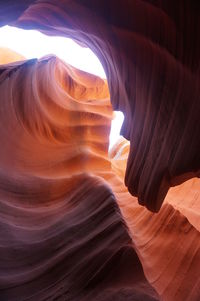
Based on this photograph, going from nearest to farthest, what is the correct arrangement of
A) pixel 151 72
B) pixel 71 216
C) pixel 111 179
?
pixel 151 72 → pixel 71 216 → pixel 111 179

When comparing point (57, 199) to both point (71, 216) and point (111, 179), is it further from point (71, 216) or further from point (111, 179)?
point (111, 179)

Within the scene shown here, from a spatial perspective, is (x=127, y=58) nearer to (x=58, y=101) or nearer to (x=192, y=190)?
(x=58, y=101)

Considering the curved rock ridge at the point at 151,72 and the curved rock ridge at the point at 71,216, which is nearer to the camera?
the curved rock ridge at the point at 151,72

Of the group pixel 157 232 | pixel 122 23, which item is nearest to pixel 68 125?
pixel 157 232

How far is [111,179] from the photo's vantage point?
3.90m

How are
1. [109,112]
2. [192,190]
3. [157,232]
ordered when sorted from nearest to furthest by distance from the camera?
[157,232] < [192,190] < [109,112]

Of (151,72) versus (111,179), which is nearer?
(151,72)

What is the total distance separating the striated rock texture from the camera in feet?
6.78

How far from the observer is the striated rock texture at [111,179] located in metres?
2.07

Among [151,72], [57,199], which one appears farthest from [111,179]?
[151,72]

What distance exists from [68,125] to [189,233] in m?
1.96

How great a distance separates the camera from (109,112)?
15.6 ft

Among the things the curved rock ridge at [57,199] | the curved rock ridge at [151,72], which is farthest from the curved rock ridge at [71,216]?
the curved rock ridge at [151,72]

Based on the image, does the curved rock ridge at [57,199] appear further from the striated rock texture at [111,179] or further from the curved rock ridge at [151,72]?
the curved rock ridge at [151,72]
